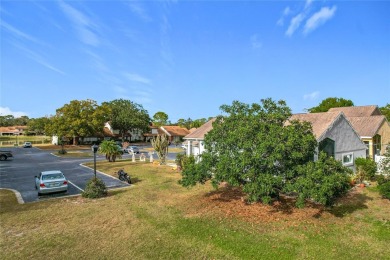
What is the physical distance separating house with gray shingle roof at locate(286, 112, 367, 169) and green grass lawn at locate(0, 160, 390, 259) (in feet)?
14.6

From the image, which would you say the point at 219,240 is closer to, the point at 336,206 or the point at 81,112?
the point at 336,206

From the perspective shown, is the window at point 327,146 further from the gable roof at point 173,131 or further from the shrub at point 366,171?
the gable roof at point 173,131

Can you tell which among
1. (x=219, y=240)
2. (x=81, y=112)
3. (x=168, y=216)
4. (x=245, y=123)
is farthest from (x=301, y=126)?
(x=81, y=112)

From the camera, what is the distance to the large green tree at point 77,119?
194ft

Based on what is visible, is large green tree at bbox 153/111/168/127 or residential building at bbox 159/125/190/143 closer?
residential building at bbox 159/125/190/143

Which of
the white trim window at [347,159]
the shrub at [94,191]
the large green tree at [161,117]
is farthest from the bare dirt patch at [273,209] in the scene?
the large green tree at [161,117]

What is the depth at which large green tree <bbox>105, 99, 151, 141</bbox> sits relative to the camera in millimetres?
76181

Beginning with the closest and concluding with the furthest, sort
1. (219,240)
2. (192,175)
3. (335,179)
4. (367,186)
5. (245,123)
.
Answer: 1. (219,240)
2. (335,179)
3. (245,123)
4. (192,175)
5. (367,186)

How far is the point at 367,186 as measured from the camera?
18281 millimetres

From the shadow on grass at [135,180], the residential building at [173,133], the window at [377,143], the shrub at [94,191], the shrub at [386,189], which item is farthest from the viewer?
the residential building at [173,133]

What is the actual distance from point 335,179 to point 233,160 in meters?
4.31

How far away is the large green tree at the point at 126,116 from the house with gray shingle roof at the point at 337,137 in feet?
199

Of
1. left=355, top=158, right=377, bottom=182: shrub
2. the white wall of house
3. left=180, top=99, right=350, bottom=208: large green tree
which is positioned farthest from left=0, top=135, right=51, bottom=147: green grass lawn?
left=355, top=158, right=377, bottom=182: shrub

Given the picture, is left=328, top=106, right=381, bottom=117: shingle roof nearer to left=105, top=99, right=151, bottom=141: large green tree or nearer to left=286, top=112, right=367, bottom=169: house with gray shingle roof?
left=286, top=112, right=367, bottom=169: house with gray shingle roof
